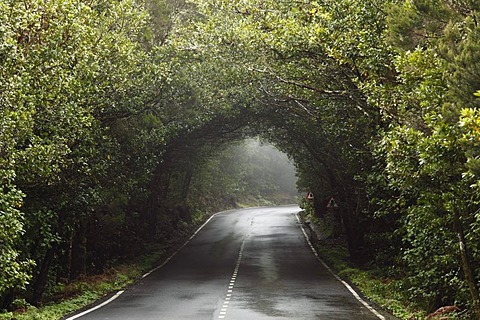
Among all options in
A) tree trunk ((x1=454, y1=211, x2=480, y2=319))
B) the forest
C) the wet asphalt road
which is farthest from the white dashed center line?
tree trunk ((x1=454, y1=211, x2=480, y2=319))

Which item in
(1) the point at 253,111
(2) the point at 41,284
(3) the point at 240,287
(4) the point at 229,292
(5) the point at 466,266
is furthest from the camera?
(1) the point at 253,111

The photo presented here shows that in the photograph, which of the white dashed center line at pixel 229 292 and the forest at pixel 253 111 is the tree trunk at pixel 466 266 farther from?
the white dashed center line at pixel 229 292

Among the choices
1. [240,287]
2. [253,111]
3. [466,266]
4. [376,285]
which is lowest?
[376,285]

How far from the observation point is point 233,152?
66250 millimetres

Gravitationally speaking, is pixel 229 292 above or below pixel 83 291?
below

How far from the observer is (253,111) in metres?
28.3

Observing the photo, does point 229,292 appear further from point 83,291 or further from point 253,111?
point 253,111

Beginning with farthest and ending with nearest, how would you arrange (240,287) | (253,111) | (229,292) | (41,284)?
(253,111) → (240,287) → (229,292) → (41,284)

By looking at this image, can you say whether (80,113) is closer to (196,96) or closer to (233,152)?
(196,96)

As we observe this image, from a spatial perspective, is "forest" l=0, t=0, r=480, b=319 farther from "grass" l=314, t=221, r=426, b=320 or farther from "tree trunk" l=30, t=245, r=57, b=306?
"grass" l=314, t=221, r=426, b=320

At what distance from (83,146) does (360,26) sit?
314 inches

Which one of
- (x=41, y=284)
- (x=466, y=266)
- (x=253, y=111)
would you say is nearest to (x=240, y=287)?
(x=41, y=284)

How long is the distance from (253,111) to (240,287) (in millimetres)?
11119

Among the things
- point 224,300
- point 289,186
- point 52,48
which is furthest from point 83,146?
point 289,186
